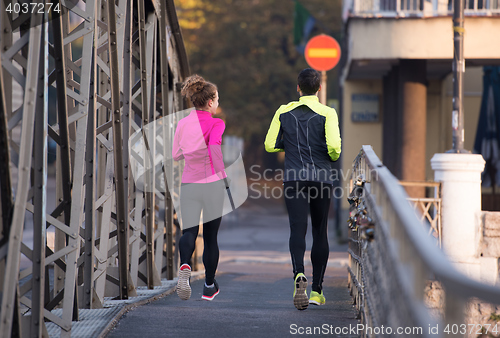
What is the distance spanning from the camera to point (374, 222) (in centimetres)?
401

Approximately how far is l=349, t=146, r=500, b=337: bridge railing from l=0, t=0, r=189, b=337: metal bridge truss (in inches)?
68.9

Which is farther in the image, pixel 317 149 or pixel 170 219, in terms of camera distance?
pixel 170 219

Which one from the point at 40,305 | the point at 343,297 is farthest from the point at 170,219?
the point at 40,305

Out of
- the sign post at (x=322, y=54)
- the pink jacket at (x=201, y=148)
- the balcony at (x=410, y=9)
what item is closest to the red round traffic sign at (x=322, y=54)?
the sign post at (x=322, y=54)

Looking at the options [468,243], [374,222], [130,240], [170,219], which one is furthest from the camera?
[468,243]

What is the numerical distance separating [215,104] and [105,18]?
114 centimetres

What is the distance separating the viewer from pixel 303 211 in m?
5.72

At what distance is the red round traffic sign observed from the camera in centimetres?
1552

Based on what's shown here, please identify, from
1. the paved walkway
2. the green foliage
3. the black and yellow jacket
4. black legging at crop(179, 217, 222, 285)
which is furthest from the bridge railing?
the green foliage

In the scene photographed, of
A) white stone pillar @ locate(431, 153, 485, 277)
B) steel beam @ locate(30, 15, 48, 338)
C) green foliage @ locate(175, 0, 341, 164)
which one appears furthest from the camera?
green foliage @ locate(175, 0, 341, 164)

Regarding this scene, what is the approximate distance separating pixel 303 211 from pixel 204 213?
759 millimetres

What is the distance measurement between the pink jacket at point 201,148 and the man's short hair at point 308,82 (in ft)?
2.22

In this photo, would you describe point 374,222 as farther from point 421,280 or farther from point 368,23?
point 368,23

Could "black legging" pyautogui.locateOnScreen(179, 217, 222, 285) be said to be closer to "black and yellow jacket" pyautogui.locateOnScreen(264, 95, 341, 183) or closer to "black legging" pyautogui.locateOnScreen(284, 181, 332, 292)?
"black legging" pyautogui.locateOnScreen(284, 181, 332, 292)
